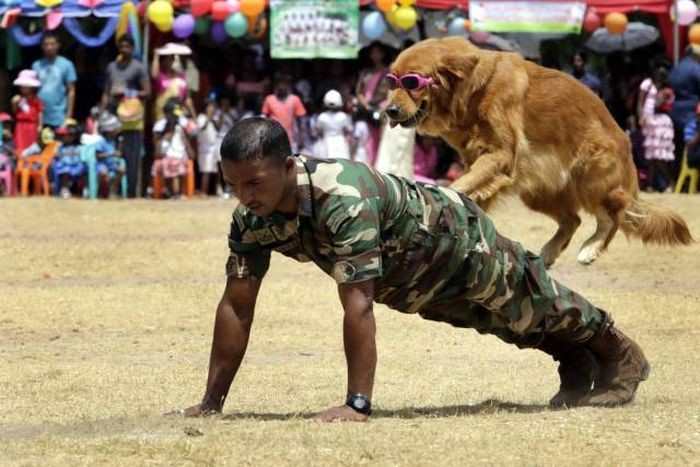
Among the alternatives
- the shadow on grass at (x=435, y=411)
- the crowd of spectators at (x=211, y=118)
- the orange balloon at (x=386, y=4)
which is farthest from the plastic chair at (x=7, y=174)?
the shadow on grass at (x=435, y=411)

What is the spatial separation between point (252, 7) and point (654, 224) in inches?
393

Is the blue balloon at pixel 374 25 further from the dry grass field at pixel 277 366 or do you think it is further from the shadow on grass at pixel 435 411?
the shadow on grass at pixel 435 411

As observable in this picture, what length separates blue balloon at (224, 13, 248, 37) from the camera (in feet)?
63.1

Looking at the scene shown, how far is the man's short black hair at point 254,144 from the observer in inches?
222

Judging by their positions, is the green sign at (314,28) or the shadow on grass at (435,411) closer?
the shadow on grass at (435,411)

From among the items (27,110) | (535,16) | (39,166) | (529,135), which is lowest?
(39,166)

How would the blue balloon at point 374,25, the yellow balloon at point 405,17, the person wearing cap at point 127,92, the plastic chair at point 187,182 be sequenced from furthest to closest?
the plastic chair at point 187,182 → the blue balloon at point 374,25 → the person wearing cap at point 127,92 → the yellow balloon at point 405,17

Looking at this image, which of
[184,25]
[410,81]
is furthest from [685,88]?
[410,81]

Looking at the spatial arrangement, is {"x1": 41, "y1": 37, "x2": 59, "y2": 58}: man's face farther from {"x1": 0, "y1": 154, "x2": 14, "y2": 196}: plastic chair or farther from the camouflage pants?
the camouflage pants

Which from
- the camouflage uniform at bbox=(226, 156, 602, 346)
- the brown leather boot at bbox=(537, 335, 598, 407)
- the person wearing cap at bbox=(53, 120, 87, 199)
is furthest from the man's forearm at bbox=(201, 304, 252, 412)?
the person wearing cap at bbox=(53, 120, 87, 199)

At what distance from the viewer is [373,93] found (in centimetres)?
1959

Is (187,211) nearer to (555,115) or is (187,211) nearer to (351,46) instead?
(351,46)

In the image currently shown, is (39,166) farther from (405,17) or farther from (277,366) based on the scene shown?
(277,366)

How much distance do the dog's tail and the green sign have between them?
9.58 metres
